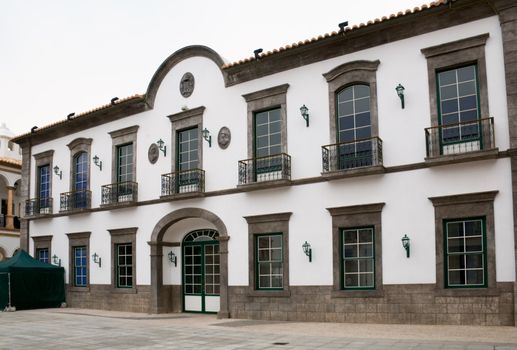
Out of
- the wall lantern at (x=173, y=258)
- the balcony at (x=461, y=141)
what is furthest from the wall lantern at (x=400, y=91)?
the wall lantern at (x=173, y=258)

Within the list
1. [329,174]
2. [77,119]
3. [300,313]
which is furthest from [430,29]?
[77,119]

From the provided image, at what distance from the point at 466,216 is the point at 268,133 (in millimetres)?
6028

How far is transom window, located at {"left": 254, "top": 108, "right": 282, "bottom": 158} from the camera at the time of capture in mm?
16688

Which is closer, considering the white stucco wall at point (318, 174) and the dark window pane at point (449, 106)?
the white stucco wall at point (318, 174)

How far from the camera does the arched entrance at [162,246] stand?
17375 millimetres

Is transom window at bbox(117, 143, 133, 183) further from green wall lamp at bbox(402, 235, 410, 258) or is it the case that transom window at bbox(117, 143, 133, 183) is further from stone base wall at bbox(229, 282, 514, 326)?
green wall lamp at bbox(402, 235, 410, 258)

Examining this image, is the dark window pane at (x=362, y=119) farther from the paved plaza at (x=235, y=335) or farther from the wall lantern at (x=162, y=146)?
the wall lantern at (x=162, y=146)

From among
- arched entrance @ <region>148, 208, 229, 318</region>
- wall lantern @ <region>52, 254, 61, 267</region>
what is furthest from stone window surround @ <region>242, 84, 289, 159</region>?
wall lantern @ <region>52, 254, 61, 267</region>

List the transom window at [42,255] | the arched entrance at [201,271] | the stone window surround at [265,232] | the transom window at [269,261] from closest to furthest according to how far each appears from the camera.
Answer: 1. the stone window surround at [265,232]
2. the transom window at [269,261]
3. the arched entrance at [201,271]
4. the transom window at [42,255]

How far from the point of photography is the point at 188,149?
18.9 metres

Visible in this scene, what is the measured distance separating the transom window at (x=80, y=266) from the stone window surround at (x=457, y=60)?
45.1 ft

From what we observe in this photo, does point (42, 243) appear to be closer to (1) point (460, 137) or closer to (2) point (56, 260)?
(2) point (56, 260)

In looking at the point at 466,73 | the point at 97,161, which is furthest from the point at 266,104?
the point at 97,161

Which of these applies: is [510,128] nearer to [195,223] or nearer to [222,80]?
[222,80]
